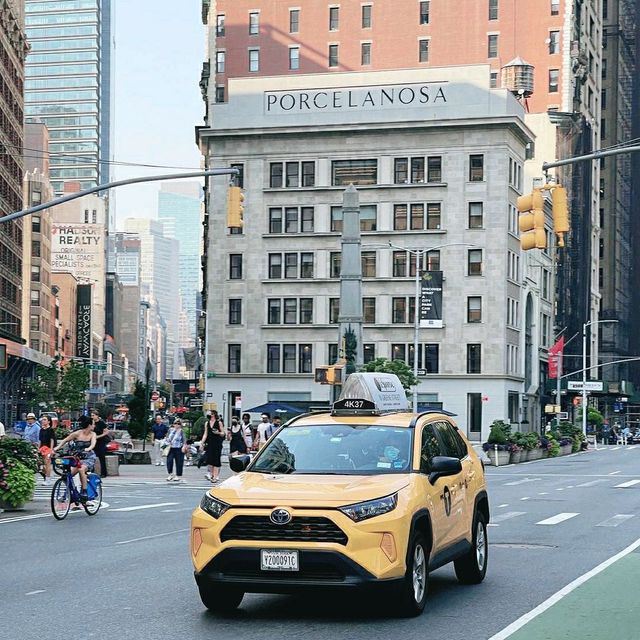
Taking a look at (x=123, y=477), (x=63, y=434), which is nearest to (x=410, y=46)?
(x=63, y=434)

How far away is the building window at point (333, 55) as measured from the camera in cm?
10379

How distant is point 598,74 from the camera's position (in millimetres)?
121062

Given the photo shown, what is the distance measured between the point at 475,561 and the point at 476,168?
235ft

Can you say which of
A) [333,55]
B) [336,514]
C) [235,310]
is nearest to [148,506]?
[336,514]

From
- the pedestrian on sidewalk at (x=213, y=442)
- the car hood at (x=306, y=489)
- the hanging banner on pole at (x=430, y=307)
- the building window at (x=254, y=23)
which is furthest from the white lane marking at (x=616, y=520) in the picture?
the building window at (x=254, y=23)

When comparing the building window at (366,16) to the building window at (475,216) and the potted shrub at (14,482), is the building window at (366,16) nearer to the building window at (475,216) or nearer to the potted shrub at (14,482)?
the building window at (475,216)

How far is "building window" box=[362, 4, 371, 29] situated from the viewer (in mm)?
103062

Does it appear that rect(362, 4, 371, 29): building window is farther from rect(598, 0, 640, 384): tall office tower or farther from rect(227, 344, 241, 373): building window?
rect(598, 0, 640, 384): tall office tower

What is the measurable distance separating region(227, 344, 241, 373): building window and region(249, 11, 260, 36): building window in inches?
1219

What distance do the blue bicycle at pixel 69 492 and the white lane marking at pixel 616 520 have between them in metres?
8.72

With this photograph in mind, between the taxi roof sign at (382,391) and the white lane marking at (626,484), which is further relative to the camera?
the white lane marking at (626,484)

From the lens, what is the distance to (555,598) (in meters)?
12.1

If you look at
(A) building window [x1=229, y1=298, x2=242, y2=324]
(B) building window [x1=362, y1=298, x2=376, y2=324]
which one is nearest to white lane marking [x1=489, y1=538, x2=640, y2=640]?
(B) building window [x1=362, y1=298, x2=376, y2=324]

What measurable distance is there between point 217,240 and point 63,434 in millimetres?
40155
